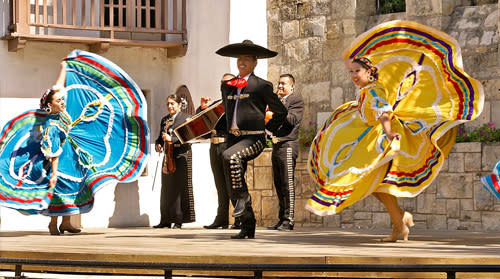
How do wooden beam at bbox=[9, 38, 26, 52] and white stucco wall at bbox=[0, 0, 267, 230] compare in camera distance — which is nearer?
white stucco wall at bbox=[0, 0, 267, 230]

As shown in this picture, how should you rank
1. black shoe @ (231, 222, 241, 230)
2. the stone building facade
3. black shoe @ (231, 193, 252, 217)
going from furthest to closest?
black shoe @ (231, 222, 241, 230) → the stone building facade → black shoe @ (231, 193, 252, 217)

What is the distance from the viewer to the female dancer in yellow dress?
31.3ft

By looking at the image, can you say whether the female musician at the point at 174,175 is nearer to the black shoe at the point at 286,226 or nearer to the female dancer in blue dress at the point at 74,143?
the female dancer in blue dress at the point at 74,143

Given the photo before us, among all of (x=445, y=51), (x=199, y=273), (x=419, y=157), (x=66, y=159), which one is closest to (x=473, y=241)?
(x=419, y=157)

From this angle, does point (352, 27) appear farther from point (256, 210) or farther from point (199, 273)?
point (199, 273)

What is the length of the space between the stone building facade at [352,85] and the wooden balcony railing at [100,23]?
75.4 inches

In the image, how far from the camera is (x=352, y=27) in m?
15.0

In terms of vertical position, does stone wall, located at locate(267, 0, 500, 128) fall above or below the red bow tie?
Result: above

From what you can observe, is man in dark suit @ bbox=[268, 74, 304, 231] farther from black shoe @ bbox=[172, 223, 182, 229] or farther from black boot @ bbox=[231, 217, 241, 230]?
black shoe @ bbox=[172, 223, 182, 229]

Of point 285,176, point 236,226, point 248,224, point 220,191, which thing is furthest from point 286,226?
point 248,224

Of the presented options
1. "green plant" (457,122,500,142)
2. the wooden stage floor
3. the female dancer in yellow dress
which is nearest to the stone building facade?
"green plant" (457,122,500,142)

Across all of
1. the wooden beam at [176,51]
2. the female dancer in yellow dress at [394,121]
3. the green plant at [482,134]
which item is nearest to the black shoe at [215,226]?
the green plant at [482,134]

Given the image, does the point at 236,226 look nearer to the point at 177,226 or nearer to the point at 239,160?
the point at 177,226

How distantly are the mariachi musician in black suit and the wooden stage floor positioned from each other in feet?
1.47
